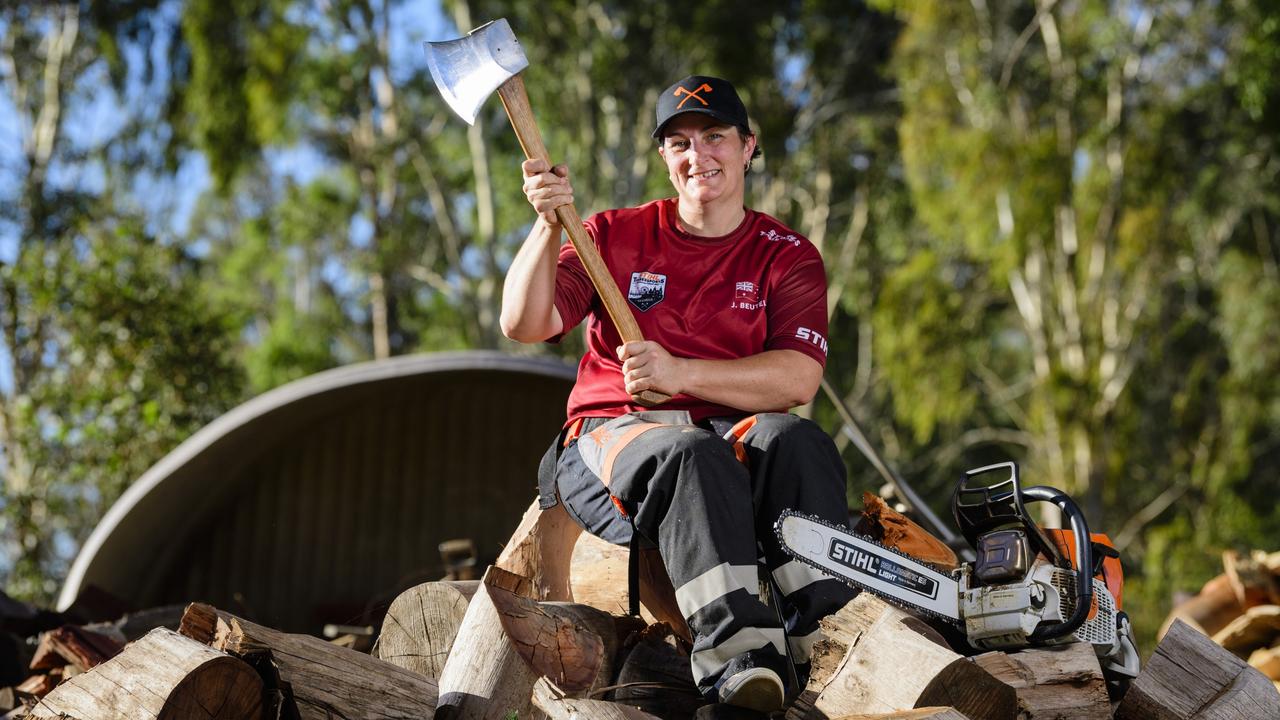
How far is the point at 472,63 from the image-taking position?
3799mm

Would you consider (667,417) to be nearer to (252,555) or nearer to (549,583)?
(549,583)

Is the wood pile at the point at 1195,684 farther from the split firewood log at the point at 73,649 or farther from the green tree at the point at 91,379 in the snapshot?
the green tree at the point at 91,379

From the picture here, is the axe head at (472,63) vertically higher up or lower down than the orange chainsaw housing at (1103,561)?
higher up

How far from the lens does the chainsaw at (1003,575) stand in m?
3.63

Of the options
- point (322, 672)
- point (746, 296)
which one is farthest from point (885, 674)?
point (322, 672)

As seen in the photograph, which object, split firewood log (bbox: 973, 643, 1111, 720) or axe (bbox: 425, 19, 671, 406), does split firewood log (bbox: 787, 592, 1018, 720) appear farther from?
axe (bbox: 425, 19, 671, 406)

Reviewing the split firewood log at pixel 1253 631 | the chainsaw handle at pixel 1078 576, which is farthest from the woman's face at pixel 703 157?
the split firewood log at pixel 1253 631

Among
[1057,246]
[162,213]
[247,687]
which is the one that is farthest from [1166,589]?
[162,213]

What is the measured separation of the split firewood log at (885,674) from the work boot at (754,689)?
187 mm

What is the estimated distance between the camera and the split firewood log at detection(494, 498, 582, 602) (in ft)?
14.4

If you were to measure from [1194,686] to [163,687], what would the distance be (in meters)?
2.93

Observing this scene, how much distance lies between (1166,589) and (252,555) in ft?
46.3

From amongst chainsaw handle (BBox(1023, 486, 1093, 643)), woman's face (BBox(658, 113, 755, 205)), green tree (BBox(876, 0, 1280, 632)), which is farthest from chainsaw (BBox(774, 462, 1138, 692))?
green tree (BBox(876, 0, 1280, 632))

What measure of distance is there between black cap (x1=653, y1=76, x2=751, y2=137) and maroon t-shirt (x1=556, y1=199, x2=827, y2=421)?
360mm
